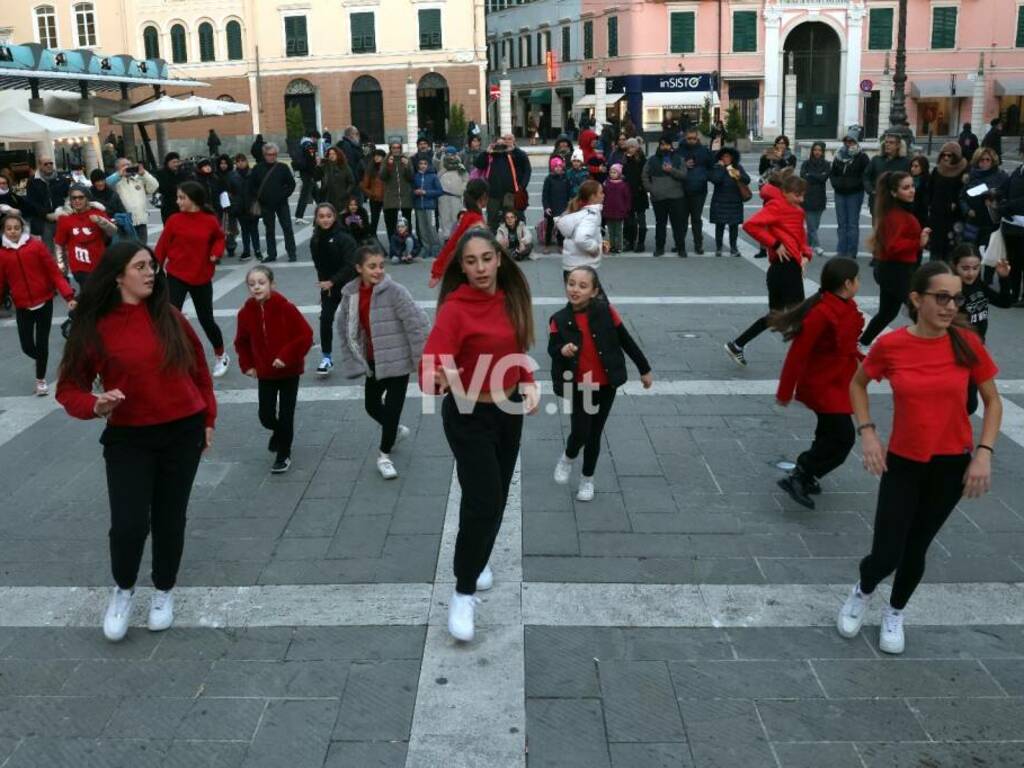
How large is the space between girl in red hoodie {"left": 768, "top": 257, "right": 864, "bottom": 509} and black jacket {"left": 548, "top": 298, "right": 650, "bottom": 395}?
2.54 ft

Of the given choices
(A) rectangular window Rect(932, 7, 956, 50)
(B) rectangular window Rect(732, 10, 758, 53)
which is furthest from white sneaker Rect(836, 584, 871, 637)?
(A) rectangular window Rect(932, 7, 956, 50)

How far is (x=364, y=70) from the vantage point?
163 ft

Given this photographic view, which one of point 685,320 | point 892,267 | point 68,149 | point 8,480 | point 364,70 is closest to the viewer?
point 8,480

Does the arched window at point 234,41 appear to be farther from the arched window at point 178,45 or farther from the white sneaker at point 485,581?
the white sneaker at point 485,581

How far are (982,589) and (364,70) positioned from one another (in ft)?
159

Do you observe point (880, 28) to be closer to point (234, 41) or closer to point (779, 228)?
point (234, 41)

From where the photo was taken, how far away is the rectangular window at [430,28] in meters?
48.8

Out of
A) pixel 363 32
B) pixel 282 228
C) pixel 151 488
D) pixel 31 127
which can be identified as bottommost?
pixel 151 488

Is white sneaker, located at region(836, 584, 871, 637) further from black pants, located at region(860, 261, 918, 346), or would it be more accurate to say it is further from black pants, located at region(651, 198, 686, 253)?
black pants, located at region(651, 198, 686, 253)

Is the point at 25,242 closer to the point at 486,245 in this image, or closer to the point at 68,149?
the point at 486,245

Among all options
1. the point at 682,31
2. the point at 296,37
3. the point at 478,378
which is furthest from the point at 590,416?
the point at 296,37

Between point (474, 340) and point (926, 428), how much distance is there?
5.85ft

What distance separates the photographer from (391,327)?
20.9 ft

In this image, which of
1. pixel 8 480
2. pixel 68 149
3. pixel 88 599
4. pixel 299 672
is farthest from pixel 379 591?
pixel 68 149
